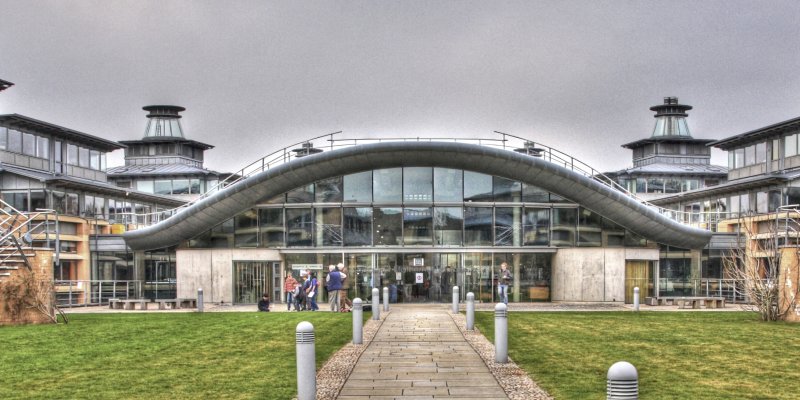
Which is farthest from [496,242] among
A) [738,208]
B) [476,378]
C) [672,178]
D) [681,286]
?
[672,178]

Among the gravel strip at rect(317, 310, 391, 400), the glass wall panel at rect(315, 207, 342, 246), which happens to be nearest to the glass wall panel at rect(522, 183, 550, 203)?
the glass wall panel at rect(315, 207, 342, 246)

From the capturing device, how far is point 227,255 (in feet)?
151

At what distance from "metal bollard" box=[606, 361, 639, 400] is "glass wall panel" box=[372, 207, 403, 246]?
36.5 m

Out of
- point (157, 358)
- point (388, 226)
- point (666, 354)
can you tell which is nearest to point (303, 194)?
point (388, 226)

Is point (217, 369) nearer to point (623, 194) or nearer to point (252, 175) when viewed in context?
point (252, 175)

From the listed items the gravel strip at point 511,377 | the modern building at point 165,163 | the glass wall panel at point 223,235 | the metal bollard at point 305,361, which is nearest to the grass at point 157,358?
the metal bollard at point 305,361

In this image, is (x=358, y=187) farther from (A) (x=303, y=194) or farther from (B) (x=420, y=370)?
(B) (x=420, y=370)

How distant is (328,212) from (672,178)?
54.6 meters

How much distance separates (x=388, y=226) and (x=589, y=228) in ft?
32.9

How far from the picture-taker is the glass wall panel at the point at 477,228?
4553cm

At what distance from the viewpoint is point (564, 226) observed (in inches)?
1811

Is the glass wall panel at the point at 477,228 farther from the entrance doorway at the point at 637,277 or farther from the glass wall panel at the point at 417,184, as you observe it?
the entrance doorway at the point at 637,277

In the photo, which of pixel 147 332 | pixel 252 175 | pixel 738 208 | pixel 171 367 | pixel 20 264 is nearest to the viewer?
pixel 171 367

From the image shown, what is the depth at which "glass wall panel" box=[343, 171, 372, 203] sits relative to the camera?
45438 millimetres
